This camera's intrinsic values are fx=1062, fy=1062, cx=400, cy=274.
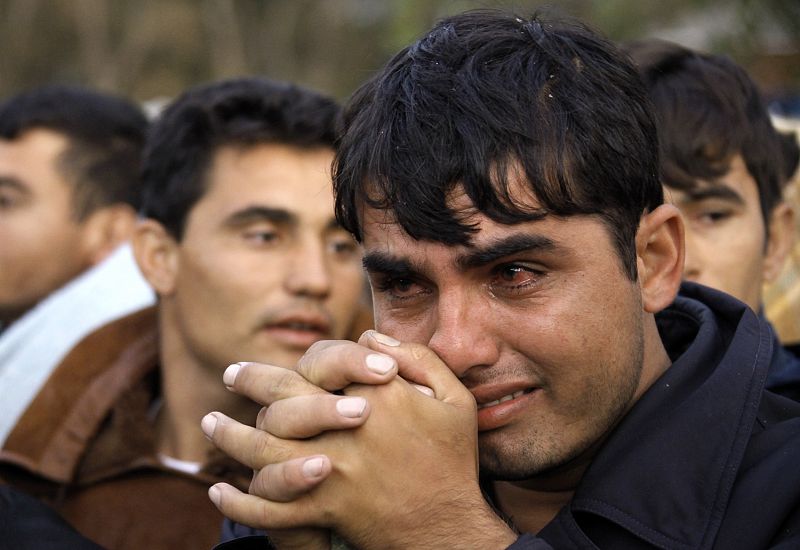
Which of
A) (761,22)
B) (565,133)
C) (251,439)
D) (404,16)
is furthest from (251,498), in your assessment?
(404,16)

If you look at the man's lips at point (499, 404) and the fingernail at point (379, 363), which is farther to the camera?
the man's lips at point (499, 404)

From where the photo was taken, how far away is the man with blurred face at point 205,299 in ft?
11.9

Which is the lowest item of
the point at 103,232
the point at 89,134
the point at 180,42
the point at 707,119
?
the point at 180,42

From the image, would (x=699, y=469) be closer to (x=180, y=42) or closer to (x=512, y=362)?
(x=512, y=362)

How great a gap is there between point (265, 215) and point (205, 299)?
1.25 feet

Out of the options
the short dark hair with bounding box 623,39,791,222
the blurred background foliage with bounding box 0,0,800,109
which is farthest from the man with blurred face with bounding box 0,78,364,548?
the blurred background foliage with bounding box 0,0,800,109

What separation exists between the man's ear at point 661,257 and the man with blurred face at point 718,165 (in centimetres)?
90

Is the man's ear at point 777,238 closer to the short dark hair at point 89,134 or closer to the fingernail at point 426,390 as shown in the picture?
the fingernail at point 426,390

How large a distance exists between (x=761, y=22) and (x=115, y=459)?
4.39 meters

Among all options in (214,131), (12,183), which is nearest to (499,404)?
(214,131)

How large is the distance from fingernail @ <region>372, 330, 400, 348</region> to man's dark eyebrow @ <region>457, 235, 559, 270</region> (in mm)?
199

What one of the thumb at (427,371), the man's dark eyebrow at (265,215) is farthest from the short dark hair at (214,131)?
the thumb at (427,371)

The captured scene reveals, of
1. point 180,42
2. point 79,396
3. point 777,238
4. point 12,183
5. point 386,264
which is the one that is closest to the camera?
point 386,264

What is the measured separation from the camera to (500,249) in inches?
79.5
